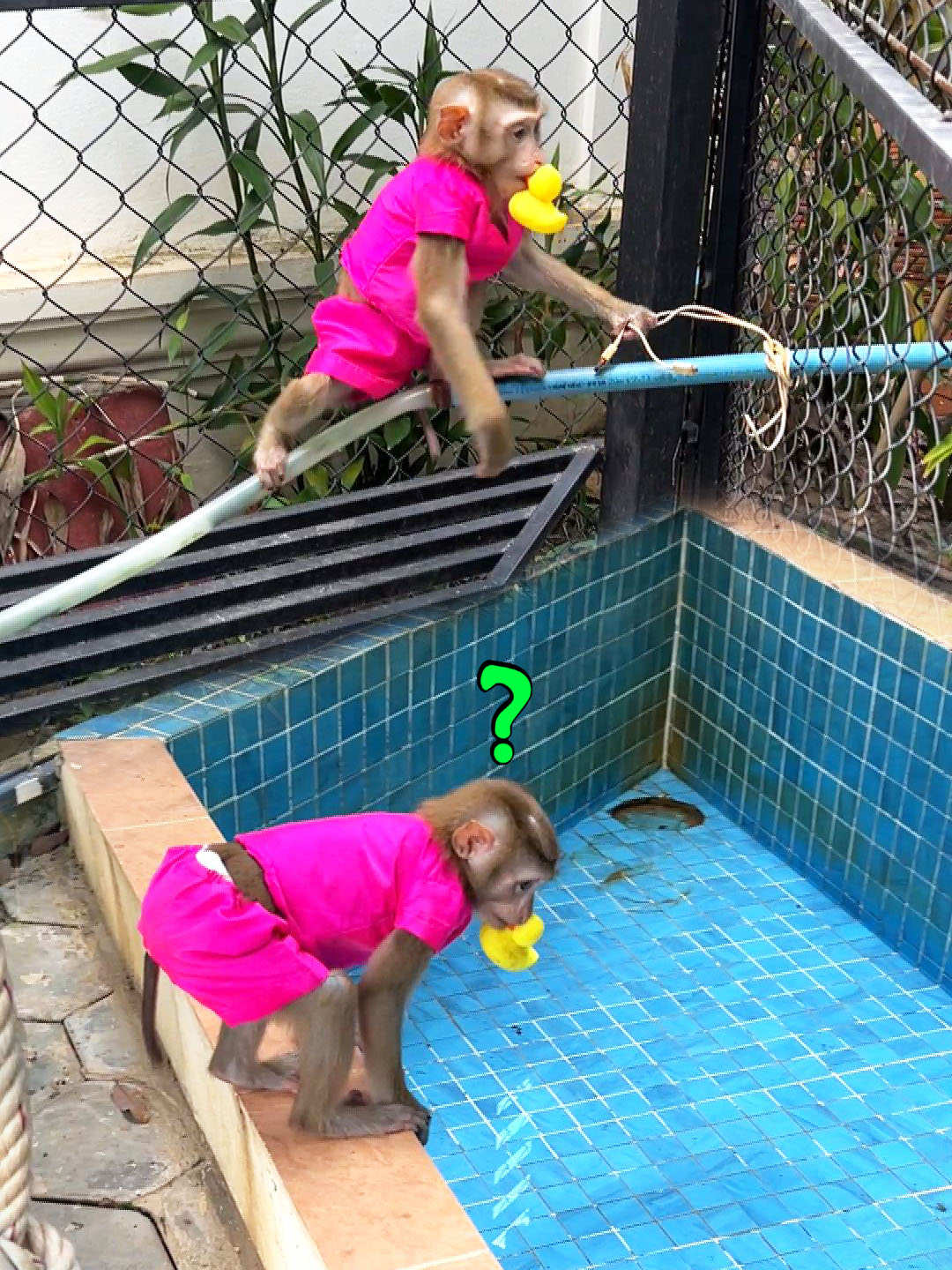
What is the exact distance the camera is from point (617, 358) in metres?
4.50

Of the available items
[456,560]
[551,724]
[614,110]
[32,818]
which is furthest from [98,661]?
[614,110]

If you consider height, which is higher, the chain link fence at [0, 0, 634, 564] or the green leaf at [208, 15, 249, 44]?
the green leaf at [208, 15, 249, 44]

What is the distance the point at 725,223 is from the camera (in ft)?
14.1

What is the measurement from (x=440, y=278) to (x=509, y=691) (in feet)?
5.31

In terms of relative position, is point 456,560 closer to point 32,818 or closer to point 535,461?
point 535,461

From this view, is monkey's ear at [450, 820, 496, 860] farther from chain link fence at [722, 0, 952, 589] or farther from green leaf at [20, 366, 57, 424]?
green leaf at [20, 366, 57, 424]

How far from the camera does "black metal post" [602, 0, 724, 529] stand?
4066 millimetres

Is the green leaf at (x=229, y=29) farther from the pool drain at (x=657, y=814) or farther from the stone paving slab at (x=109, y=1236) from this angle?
the stone paving slab at (x=109, y=1236)

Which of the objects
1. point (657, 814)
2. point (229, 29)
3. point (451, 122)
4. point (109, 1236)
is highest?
point (229, 29)

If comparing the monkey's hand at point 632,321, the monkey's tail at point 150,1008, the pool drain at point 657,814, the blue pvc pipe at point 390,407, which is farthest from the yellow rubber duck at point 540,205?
the pool drain at point 657,814

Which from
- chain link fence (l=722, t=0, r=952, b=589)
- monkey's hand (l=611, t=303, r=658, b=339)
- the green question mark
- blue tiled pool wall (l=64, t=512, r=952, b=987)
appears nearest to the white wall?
chain link fence (l=722, t=0, r=952, b=589)

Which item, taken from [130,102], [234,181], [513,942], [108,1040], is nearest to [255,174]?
[234,181]

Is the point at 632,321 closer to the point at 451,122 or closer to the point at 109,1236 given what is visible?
the point at 451,122

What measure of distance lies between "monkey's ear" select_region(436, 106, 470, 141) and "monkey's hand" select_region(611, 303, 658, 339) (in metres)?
0.46
